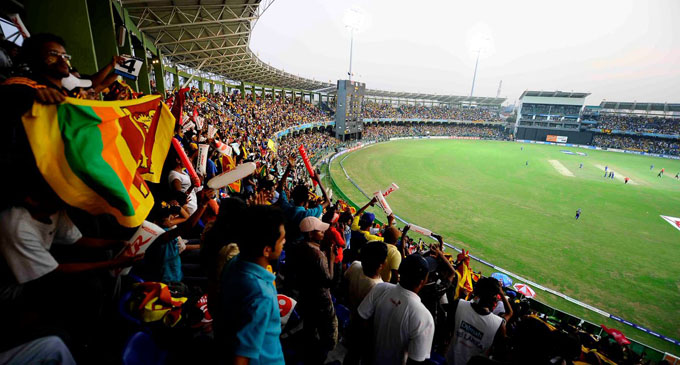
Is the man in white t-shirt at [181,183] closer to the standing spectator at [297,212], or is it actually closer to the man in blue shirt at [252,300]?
the standing spectator at [297,212]

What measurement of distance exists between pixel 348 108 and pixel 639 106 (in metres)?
75.6

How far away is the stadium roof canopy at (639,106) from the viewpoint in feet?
218

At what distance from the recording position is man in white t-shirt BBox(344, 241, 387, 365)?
8.99 ft

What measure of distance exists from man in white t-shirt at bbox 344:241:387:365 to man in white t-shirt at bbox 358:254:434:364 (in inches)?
10.0

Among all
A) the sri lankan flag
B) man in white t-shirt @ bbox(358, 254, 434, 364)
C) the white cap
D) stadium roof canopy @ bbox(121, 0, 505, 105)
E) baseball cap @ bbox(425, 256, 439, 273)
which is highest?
stadium roof canopy @ bbox(121, 0, 505, 105)

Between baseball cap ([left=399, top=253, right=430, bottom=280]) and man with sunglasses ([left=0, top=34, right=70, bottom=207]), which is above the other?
man with sunglasses ([left=0, top=34, right=70, bottom=207])

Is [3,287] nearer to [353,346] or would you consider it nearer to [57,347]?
[57,347]

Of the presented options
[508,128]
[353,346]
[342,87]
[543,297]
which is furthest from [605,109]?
[353,346]

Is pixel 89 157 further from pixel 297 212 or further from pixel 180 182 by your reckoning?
pixel 180 182

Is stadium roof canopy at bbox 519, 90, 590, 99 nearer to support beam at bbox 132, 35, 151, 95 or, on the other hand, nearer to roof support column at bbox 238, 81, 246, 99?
roof support column at bbox 238, 81, 246, 99

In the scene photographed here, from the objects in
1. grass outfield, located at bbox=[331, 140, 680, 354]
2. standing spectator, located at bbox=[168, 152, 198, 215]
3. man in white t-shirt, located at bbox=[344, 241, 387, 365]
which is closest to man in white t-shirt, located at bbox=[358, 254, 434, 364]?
man in white t-shirt, located at bbox=[344, 241, 387, 365]

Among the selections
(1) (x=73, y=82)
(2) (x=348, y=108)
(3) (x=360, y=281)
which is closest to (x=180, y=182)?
(1) (x=73, y=82)

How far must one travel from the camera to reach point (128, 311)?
7.85ft

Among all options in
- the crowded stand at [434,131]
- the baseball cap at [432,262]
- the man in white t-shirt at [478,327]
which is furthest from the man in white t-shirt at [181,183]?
the crowded stand at [434,131]
